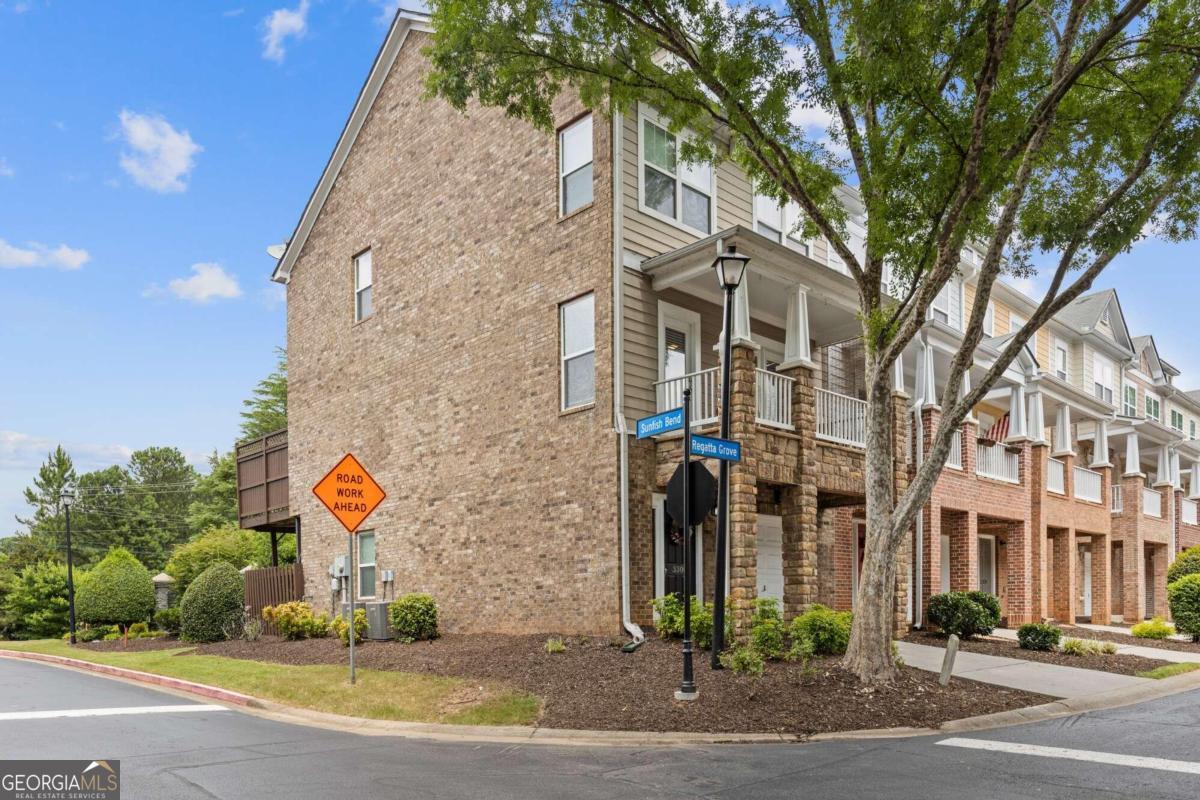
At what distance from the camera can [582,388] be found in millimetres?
16250

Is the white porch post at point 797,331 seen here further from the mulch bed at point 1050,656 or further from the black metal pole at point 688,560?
the mulch bed at point 1050,656

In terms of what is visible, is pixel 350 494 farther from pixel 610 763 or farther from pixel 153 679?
pixel 610 763

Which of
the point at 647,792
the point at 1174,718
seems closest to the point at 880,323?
the point at 1174,718

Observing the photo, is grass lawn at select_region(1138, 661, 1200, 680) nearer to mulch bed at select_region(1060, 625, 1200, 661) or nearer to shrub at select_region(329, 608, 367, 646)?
mulch bed at select_region(1060, 625, 1200, 661)

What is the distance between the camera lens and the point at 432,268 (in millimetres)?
19922

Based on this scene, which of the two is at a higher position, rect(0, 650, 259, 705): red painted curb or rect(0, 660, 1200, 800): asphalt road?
rect(0, 660, 1200, 800): asphalt road

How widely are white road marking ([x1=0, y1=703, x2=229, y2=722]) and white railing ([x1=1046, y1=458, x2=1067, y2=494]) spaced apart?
2181 centimetres

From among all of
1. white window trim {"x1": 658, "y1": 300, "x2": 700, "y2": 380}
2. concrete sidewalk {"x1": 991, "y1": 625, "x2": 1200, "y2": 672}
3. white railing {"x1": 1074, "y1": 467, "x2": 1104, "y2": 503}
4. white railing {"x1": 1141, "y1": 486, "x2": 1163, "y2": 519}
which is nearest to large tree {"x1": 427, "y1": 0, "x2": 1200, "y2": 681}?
white window trim {"x1": 658, "y1": 300, "x2": 700, "y2": 380}

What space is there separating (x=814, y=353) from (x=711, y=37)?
1011cm

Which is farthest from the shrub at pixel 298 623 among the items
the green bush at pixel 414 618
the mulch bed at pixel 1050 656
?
the mulch bed at pixel 1050 656

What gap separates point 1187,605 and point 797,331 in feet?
40.3

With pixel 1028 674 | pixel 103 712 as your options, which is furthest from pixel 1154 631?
pixel 103 712

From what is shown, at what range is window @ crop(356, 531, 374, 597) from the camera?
830 inches

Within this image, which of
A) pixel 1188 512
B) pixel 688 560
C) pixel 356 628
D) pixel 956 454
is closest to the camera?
pixel 688 560
